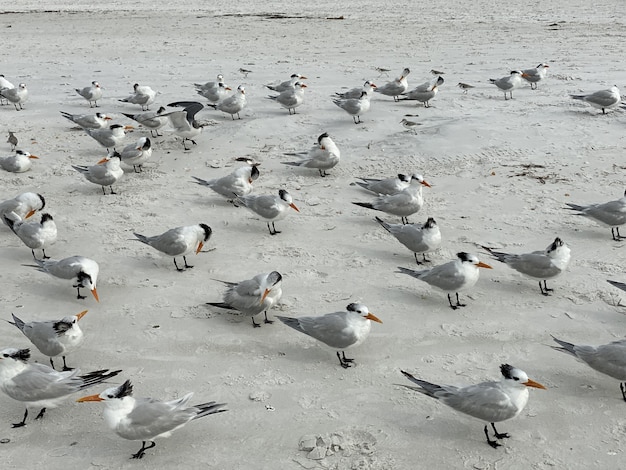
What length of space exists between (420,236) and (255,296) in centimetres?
234

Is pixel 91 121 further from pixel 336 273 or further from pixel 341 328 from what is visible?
pixel 341 328

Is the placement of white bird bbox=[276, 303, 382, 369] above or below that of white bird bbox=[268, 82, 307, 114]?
below

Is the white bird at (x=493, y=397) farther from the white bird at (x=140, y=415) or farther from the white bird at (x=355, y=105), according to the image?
the white bird at (x=355, y=105)

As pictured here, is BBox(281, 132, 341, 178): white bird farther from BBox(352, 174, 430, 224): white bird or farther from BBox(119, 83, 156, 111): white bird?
BBox(119, 83, 156, 111): white bird

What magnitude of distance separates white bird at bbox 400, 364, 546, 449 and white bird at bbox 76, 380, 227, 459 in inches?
71.5

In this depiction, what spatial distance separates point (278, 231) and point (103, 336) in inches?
122

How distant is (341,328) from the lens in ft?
20.2

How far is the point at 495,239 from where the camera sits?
340 inches

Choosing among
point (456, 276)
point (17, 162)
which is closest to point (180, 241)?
point (456, 276)

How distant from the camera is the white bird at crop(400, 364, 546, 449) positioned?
518 centimetres

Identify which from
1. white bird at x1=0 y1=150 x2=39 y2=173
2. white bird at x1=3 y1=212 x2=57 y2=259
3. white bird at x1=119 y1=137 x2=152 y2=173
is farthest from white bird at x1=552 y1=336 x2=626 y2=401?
white bird at x1=0 y1=150 x2=39 y2=173

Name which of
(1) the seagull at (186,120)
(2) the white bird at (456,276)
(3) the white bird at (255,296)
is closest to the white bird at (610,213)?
(2) the white bird at (456,276)

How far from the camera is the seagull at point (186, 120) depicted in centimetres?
1180

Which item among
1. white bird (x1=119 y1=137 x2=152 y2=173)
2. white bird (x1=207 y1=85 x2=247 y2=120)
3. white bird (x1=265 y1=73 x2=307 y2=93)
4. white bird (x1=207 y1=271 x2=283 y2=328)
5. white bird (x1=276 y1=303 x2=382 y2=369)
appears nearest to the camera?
white bird (x1=276 y1=303 x2=382 y2=369)
